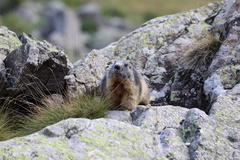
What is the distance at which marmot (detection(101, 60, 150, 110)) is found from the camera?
32.4ft

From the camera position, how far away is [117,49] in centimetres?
1280

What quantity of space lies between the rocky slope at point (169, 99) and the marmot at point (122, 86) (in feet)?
2.27

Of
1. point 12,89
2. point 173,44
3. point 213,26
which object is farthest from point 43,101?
point 213,26

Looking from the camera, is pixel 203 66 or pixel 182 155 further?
pixel 203 66

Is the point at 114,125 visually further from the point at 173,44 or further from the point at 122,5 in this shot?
the point at 122,5

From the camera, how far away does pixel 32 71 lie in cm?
949

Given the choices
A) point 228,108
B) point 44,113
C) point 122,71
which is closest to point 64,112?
point 44,113

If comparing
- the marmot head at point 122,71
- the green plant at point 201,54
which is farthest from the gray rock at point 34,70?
the green plant at point 201,54

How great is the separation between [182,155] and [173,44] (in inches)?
247

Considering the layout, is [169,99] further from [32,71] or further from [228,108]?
[32,71]

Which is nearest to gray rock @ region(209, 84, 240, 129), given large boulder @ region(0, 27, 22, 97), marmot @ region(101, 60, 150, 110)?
marmot @ region(101, 60, 150, 110)

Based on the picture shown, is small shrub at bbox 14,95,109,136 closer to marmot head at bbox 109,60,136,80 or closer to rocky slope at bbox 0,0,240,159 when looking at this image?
rocky slope at bbox 0,0,240,159

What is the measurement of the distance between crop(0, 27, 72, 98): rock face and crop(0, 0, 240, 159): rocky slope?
41 centimetres

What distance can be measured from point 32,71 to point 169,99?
3.68m
